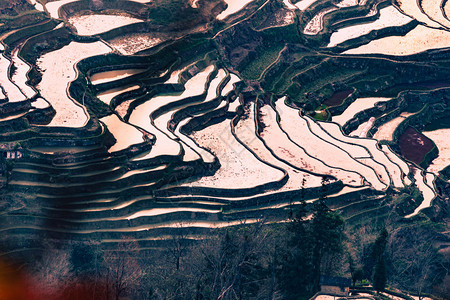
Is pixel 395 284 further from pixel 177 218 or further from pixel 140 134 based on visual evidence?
pixel 140 134

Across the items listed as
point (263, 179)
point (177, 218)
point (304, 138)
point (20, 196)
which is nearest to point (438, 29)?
point (304, 138)

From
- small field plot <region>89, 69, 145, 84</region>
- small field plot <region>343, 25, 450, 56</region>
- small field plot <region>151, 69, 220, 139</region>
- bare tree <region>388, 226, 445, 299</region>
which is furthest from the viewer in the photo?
small field plot <region>343, 25, 450, 56</region>

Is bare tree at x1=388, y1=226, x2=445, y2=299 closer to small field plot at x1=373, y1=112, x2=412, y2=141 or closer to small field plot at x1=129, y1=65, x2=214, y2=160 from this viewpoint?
small field plot at x1=373, y1=112, x2=412, y2=141

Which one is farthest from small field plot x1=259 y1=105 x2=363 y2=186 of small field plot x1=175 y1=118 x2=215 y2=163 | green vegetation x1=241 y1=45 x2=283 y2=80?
green vegetation x1=241 y1=45 x2=283 y2=80

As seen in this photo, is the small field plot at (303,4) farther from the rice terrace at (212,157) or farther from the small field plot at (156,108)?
the small field plot at (156,108)

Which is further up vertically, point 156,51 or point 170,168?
point 156,51

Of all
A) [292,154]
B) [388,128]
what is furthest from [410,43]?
[292,154]

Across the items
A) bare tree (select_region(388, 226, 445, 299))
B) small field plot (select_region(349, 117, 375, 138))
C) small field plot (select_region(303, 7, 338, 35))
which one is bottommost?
bare tree (select_region(388, 226, 445, 299))
